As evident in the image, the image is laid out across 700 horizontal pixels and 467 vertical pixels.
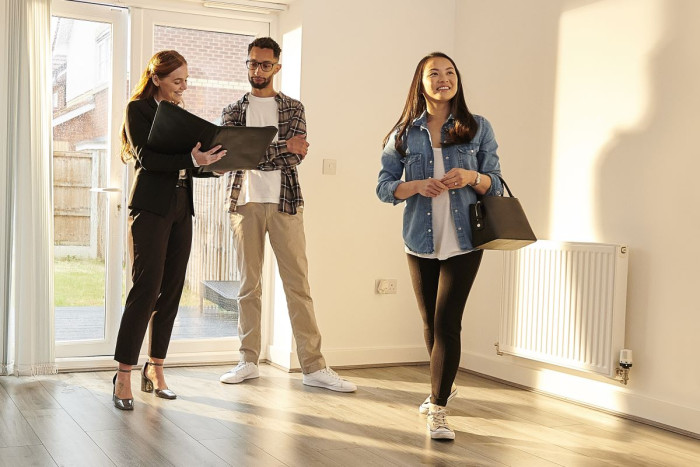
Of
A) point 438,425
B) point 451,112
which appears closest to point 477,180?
point 451,112

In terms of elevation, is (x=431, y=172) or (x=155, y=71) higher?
(x=155, y=71)

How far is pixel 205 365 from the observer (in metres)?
4.73

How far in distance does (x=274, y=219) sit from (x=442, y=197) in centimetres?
116

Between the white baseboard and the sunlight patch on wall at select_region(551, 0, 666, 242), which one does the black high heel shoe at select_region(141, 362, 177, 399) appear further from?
the sunlight patch on wall at select_region(551, 0, 666, 242)

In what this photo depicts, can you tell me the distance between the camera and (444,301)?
10.8 ft

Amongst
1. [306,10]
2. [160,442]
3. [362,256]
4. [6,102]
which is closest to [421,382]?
[362,256]

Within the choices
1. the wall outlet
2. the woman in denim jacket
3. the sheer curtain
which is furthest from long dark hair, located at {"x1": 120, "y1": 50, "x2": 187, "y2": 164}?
the wall outlet

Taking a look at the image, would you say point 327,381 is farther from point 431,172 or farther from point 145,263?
point 431,172

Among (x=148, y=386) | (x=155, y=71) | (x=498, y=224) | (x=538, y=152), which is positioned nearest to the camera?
(x=498, y=224)

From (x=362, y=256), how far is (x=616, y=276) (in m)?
1.56

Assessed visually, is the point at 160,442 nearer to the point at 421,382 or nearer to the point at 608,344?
the point at 421,382

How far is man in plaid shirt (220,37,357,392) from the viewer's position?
4176 mm

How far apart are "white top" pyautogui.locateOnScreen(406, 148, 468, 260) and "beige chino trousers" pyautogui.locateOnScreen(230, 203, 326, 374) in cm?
103

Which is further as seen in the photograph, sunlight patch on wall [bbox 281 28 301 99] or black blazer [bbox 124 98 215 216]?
sunlight patch on wall [bbox 281 28 301 99]
